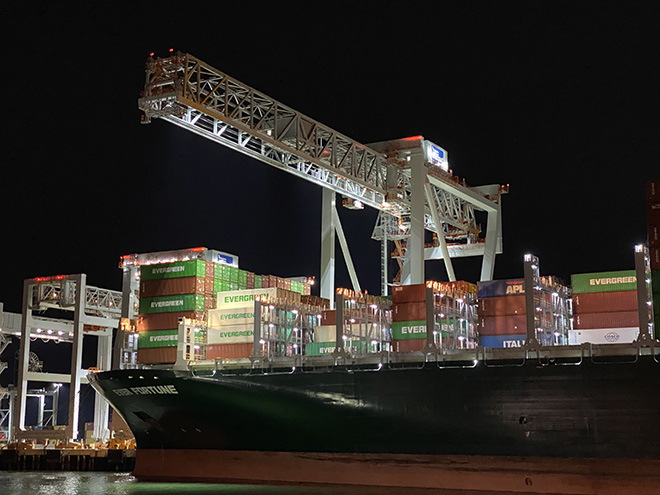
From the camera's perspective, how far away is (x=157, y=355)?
119ft

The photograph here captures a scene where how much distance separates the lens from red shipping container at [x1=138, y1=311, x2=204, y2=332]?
1416 inches

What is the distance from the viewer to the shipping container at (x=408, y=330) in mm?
32378

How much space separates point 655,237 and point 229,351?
17.5 meters

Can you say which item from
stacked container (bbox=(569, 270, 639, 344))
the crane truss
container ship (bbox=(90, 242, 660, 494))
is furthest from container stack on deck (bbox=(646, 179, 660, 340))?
the crane truss

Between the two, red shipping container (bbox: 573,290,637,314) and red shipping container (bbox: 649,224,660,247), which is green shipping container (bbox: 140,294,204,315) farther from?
red shipping container (bbox: 649,224,660,247)

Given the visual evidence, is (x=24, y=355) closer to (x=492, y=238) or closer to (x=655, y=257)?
(x=492, y=238)

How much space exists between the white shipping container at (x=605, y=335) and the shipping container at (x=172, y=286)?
1557 centimetres

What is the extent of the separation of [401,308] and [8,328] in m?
39.2

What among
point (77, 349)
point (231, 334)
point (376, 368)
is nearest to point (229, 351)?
point (231, 334)

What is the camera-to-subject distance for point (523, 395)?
27.6m

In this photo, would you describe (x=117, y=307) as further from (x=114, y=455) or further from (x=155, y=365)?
(x=155, y=365)

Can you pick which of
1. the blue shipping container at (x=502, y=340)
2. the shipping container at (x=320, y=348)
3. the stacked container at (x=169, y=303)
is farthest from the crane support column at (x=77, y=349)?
the blue shipping container at (x=502, y=340)

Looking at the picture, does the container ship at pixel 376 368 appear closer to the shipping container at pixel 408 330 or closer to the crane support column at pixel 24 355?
the shipping container at pixel 408 330

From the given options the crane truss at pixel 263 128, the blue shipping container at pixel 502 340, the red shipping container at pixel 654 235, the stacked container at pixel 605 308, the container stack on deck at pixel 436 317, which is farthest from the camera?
the container stack on deck at pixel 436 317
